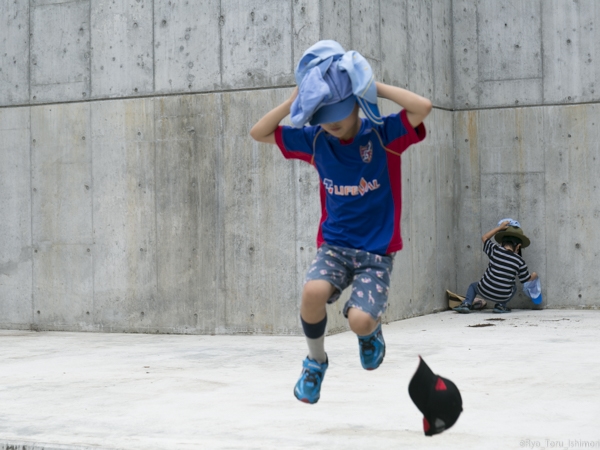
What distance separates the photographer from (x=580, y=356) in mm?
8781

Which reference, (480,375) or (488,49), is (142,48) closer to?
(488,49)

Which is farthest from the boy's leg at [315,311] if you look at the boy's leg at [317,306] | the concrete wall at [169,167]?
the concrete wall at [169,167]

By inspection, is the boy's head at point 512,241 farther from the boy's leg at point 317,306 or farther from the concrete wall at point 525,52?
the boy's leg at point 317,306

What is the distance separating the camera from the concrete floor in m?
5.90

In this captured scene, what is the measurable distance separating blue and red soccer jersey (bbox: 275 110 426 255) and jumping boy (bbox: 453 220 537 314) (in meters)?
7.88

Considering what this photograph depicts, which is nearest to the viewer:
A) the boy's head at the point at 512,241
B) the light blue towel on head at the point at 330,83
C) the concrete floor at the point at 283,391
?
the light blue towel on head at the point at 330,83

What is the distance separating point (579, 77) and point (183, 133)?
5.50 metres

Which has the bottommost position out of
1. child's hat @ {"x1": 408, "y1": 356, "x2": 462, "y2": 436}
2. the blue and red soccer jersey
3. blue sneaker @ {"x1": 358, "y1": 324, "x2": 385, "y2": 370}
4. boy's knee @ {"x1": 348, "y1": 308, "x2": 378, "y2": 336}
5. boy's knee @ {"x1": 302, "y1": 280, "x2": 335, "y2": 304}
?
→ child's hat @ {"x1": 408, "y1": 356, "x2": 462, "y2": 436}

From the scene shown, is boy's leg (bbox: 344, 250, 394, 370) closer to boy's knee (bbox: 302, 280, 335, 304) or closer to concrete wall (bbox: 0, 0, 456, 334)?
boy's knee (bbox: 302, 280, 335, 304)

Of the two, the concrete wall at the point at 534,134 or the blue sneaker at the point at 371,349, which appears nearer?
the blue sneaker at the point at 371,349

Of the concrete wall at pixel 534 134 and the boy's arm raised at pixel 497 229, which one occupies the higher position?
the concrete wall at pixel 534 134

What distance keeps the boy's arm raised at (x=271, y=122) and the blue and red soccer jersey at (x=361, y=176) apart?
0.05m

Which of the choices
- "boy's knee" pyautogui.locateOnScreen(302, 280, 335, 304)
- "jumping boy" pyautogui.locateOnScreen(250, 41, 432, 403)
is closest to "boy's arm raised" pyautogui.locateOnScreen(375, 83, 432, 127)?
"jumping boy" pyautogui.locateOnScreen(250, 41, 432, 403)

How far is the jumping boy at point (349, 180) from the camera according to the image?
14.9 feet
